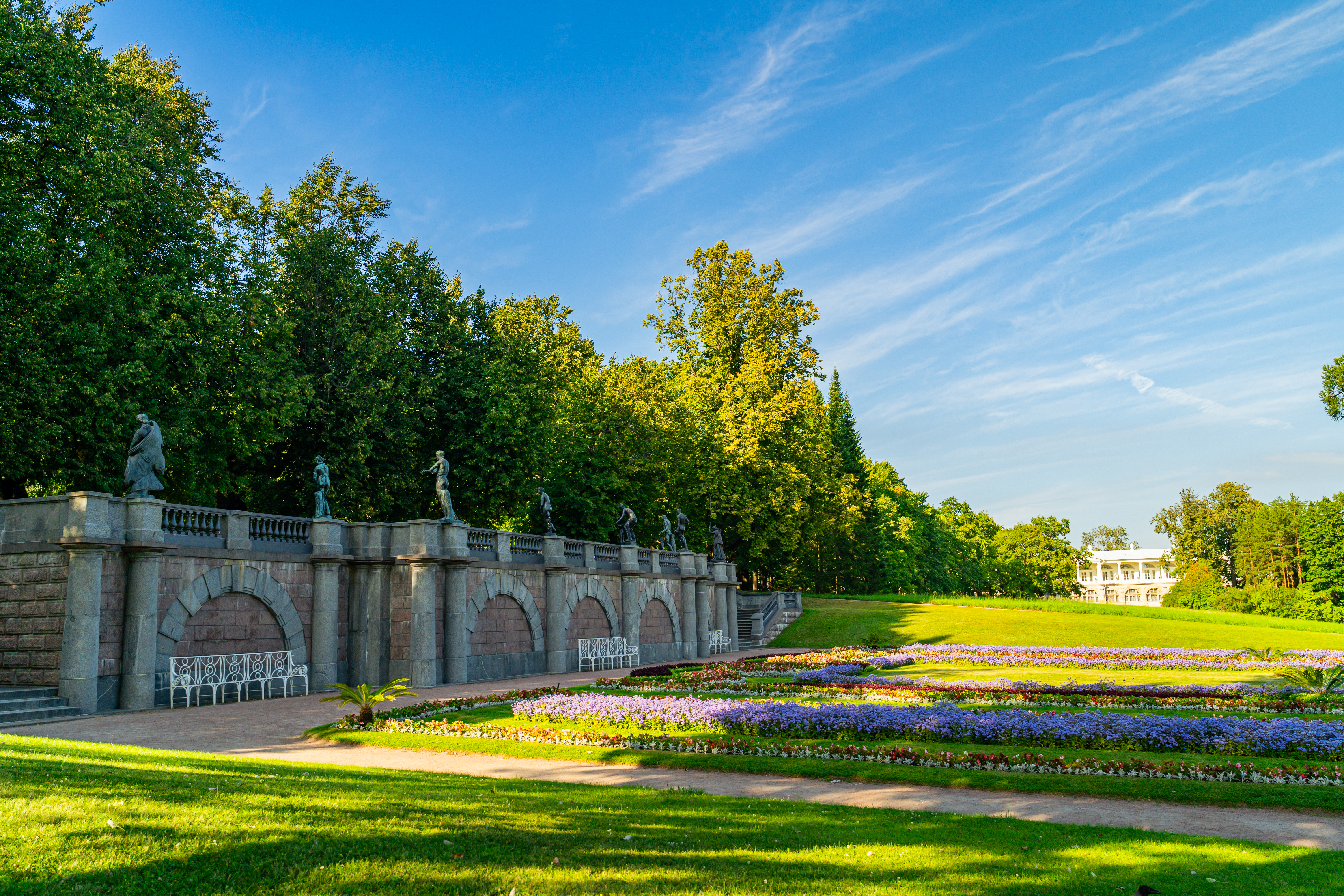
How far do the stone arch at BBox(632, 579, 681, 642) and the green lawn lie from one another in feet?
95.2

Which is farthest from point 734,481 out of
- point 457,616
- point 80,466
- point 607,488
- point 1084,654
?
point 80,466

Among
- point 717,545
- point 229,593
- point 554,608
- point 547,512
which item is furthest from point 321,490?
point 717,545

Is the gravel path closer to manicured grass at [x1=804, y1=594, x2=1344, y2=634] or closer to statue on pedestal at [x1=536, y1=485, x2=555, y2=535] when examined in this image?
statue on pedestal at [x1=536, y1=485, x2=555, y2=535]

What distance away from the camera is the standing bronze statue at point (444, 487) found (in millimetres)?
27812

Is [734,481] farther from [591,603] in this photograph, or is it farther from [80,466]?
[80,466]

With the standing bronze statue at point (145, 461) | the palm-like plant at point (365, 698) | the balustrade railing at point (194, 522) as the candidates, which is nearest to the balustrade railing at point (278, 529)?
the balustrade railing at point (194, 522)

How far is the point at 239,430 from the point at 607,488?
21.7 m

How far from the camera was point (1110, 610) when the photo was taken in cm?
5594

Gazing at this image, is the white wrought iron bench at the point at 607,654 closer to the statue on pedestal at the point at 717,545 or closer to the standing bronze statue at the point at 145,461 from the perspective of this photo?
the statue on pedestal at the point at 717,545

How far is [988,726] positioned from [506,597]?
1987cm

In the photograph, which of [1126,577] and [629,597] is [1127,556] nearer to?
[1126,577]

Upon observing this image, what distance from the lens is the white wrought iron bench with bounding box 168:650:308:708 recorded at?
20453mm

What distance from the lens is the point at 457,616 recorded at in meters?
27.3

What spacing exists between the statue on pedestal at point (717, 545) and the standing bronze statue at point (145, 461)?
32166 millimetres
